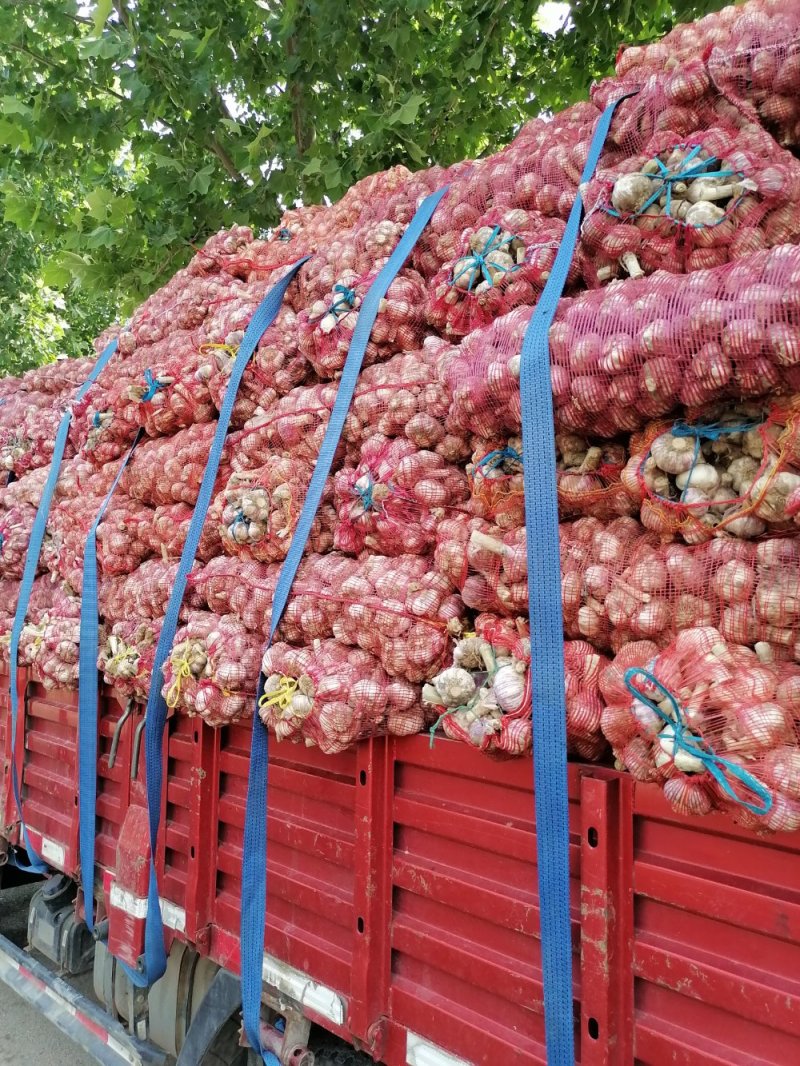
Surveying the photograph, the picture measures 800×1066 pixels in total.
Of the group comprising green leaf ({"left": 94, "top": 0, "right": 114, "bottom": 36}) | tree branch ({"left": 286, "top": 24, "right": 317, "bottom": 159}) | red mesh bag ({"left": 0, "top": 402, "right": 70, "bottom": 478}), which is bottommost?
red mesh bag ({"left": 0, "top": 402, "right": 70, "bottom": 478})

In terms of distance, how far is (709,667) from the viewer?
1.47 metres

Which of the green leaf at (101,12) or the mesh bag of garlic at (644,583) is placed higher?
the green leaf at (101,12)

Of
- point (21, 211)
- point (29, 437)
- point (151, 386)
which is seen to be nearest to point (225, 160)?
point (21, 211)

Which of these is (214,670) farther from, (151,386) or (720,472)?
(720,472)

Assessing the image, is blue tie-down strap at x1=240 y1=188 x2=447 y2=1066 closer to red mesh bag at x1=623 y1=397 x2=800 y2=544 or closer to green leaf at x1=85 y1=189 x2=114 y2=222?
red mesh bag at x1=623 y1=397 x2=800 y2=544

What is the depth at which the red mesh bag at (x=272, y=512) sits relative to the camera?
262 centimetres

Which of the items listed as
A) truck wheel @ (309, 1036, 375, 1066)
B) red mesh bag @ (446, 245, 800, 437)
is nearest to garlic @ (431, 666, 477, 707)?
red mesh bag @ (446, 245, 800, 437)

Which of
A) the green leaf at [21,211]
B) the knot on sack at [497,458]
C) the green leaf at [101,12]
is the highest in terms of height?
the green leaf at [101,12]

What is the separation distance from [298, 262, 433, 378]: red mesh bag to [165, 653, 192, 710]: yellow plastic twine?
116cm

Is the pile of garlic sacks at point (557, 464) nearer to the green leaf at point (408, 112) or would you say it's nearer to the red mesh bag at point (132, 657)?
the red mesh bag at point (132, 657)

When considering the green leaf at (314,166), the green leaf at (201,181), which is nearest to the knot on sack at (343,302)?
the green leaf at (314,166)

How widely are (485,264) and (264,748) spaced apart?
1633 millimetres

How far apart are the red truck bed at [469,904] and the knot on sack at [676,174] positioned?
1338mm

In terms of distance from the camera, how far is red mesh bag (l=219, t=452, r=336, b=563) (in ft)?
8.59
